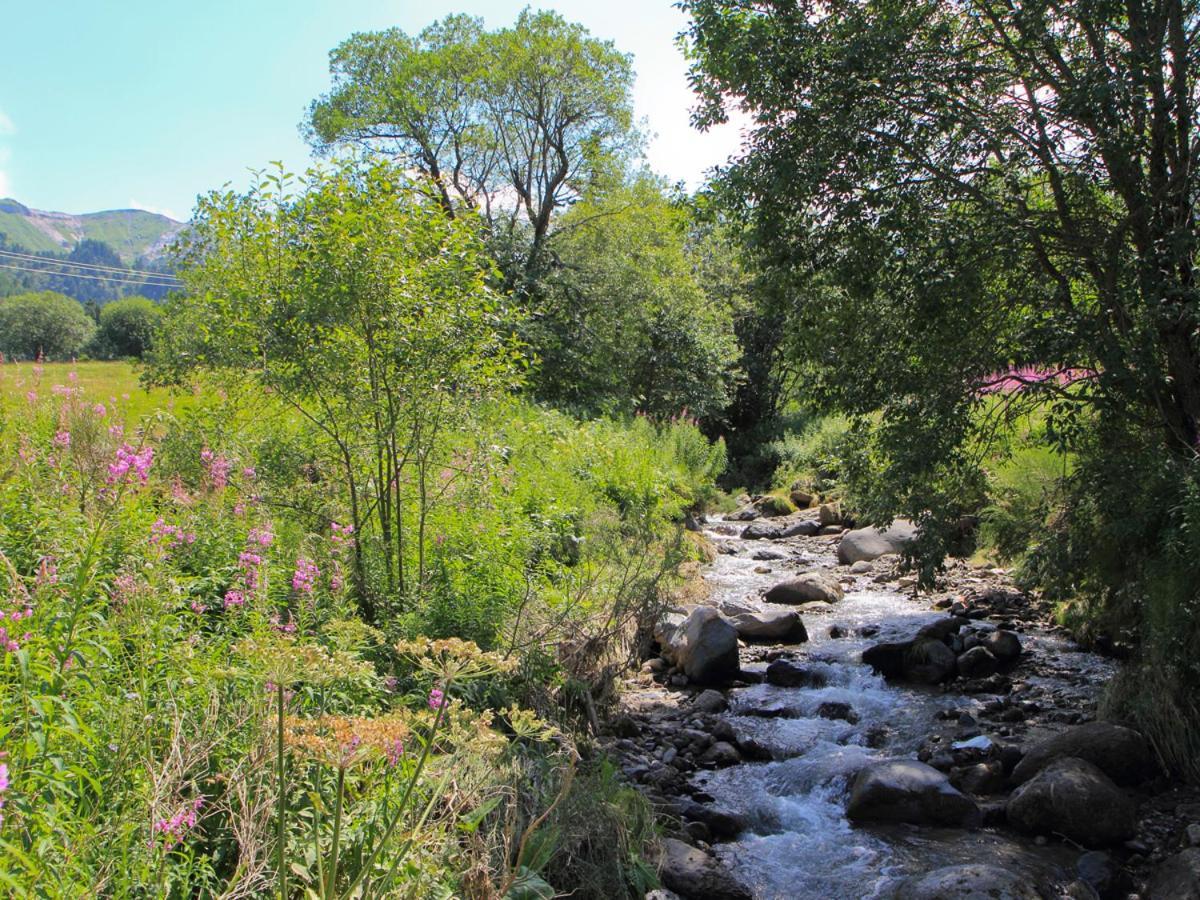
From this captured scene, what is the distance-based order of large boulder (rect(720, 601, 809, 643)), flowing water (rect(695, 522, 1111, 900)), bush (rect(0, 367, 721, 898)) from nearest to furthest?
bush (rect(0, 367, 721, 898)), flowing water (rect(695, 522, 1111, 900)), large boulder (rect(720, 601, 809, 643))

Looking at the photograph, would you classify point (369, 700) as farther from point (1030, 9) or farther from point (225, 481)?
point (1030, 9)

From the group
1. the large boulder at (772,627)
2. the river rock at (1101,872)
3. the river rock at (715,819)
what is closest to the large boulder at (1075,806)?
the river rock at (1101,872)

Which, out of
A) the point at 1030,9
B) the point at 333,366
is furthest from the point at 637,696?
the point at 1030,9

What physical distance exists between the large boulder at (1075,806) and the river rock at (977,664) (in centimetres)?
299

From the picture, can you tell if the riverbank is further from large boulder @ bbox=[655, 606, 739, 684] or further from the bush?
the bush

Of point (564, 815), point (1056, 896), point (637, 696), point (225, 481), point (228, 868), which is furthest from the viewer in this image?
point (637, 696)

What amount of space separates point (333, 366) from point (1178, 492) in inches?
254

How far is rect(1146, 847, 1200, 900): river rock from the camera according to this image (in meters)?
4.62

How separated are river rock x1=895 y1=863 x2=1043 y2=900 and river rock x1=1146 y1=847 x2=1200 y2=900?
68cm

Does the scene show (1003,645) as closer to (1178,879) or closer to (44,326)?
Result: (1178,879)

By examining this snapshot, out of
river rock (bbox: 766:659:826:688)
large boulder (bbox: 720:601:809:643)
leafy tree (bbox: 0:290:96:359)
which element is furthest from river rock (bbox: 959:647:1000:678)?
leafy tree (bbox: 0:290:96:359)

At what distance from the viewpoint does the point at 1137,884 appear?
16.7ft

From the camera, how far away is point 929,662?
9188 millimetres

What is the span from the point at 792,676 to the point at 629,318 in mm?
15044
